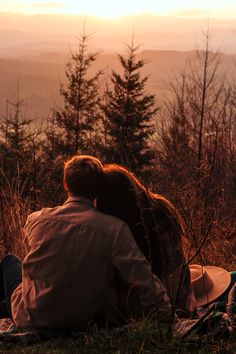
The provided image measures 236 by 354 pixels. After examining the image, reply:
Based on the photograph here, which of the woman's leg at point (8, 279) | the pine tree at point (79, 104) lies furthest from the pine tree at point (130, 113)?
the woman's leg at point (8, 279)

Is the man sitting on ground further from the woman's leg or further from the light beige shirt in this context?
the woman's leg

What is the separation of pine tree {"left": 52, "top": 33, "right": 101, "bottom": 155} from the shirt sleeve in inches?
876

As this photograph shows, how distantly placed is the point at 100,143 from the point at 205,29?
340 inches

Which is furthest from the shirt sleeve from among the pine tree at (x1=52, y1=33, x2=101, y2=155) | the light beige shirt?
the pine tree at (x1=52, y1=33, x2=101, y2=155)

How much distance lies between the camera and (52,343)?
10.7 feet

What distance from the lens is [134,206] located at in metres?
3.38

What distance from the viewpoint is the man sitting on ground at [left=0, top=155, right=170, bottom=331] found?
3189 millimetres

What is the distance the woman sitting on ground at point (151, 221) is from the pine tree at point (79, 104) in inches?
862

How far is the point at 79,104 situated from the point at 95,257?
23.3 m

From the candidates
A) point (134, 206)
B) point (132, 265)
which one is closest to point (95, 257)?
point (132, 265)

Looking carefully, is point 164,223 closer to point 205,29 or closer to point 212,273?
point 212,273

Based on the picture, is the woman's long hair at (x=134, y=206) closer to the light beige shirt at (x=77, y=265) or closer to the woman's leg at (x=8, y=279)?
the light beige shirt at (x=77, y=265)

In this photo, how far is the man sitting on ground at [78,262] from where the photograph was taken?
10.5 ft

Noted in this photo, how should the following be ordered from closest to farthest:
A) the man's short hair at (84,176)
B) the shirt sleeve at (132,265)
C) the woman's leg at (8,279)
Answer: the shirt sleeve at (132,265)
the man's short hair at (84,176)
the woman's leg at (8,279)
